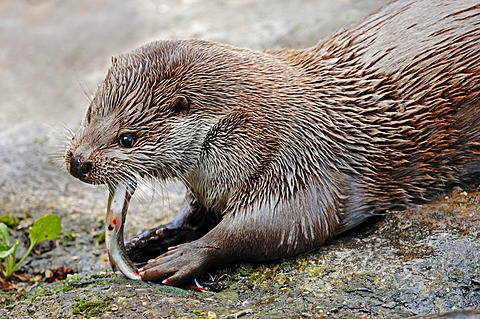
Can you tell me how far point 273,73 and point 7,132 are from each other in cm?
296

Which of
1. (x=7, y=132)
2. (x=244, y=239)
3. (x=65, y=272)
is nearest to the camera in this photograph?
(x=244, y=239)

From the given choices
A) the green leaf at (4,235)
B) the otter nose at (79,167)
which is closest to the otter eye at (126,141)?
the otter nose at (79,167)

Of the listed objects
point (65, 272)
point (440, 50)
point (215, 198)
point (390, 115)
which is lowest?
point (65, 272)

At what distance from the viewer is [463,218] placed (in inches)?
122

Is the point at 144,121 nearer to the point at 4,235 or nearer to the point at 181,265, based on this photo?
the point at 181,265

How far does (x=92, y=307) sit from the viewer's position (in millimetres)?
2711

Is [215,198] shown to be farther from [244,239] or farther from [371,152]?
[371,152]

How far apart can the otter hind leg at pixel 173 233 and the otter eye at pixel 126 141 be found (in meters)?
0.58

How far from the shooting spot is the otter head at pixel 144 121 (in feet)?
9.89

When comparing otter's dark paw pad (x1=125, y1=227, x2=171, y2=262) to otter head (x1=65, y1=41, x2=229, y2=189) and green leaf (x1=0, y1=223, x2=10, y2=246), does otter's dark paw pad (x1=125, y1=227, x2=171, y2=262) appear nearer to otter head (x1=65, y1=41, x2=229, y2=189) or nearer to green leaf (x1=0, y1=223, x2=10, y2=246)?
otter head (x1=65, y1=41, x2=229, y2=189)

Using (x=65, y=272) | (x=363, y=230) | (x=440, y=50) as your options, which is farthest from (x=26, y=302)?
(x=440, y=50)

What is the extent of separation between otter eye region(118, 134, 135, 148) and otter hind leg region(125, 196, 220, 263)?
22.7 inches

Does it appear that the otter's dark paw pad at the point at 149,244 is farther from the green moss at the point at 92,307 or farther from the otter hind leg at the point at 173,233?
the green moss at the point at 92,307

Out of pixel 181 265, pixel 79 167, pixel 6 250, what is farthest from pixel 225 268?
pixel 6 250
